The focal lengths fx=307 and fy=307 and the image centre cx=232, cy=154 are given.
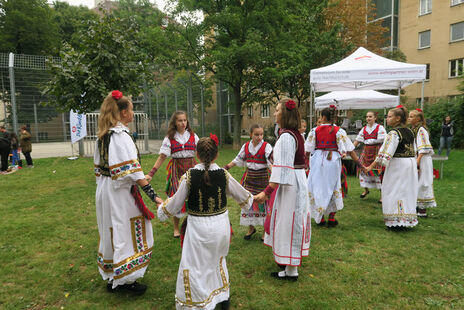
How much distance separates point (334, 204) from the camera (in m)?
5.43

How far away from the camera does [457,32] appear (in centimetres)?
2650

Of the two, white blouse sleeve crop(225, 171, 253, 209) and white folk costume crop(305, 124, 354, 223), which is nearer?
white blouse sleeve crop(225, 171, 253, 209)

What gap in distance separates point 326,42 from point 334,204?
15.6 metres

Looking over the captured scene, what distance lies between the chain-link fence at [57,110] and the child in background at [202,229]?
7089mm

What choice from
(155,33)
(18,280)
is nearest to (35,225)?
(18,280)

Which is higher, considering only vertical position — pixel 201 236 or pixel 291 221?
pixel 201 236

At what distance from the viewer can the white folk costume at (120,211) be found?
3010 mm

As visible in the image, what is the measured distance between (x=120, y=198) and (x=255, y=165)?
7.16 ft

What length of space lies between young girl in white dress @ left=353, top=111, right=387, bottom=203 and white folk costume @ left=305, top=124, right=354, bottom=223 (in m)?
2.61

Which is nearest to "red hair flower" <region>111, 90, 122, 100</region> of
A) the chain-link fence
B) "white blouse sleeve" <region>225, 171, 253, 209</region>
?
"white blouse sleeve" <region>225, 171, 253, 209</region>

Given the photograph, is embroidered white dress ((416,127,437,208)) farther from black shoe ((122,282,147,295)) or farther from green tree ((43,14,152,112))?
green tree ((43,14,152,112))

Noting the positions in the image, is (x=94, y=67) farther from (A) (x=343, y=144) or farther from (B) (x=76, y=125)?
(B) (x=76, y=125)

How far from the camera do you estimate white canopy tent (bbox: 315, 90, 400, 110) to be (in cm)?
1172

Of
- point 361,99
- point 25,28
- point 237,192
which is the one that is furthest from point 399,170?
point 25,28
